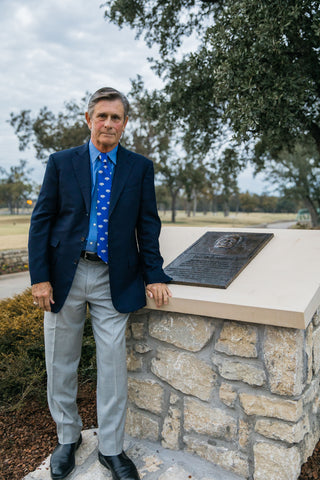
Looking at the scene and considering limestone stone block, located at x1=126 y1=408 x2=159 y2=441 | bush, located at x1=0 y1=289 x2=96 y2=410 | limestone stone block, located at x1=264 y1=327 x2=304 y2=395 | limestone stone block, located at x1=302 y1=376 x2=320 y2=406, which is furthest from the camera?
bush, located at x1=0 y1=289 x2=96 y2=410

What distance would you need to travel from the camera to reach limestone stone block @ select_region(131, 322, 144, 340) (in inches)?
95.8

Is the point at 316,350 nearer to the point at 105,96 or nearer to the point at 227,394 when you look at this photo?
the point at 227,394

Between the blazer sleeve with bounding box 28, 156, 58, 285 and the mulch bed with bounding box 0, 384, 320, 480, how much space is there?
1.26 meters

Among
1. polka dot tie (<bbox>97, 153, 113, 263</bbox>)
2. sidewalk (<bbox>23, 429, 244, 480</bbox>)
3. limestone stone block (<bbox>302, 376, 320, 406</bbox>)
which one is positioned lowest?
sidewalk (<bbox>23, 429, 244, 480</bbox>)

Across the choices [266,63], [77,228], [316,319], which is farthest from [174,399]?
[266,63]

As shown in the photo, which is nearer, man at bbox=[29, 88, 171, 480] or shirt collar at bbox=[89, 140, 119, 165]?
man at bbox=[29, 88, 171, 480]

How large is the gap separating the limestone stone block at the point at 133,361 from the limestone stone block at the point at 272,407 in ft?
2.32

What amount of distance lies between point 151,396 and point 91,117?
179 centimetres

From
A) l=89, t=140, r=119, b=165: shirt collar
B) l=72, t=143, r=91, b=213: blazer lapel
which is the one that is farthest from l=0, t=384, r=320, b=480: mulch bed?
l=89, t=140, r=119, b=165: shirt collar

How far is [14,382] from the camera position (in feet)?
9.81

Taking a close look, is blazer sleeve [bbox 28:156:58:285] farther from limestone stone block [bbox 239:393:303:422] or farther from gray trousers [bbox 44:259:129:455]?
limestone stone block [bbox 239:393:303:422]

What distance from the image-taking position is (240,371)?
207 centimetres

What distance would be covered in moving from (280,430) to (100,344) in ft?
3.54

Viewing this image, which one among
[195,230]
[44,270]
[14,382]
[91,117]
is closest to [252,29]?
[195,230]
